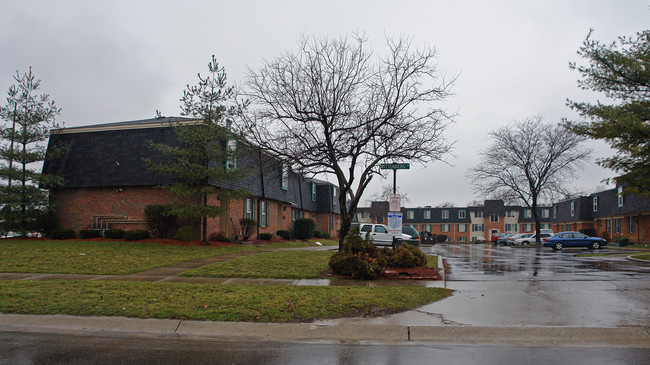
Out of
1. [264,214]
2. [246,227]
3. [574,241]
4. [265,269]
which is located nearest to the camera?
[265,269]

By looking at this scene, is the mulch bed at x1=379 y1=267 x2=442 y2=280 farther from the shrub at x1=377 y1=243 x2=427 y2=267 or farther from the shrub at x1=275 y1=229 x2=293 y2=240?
the shrub at x1=275 y1=229 x2=293 y2=240

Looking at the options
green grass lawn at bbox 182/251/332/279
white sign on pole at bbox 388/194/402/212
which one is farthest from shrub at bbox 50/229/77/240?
white sign on pole at bbox 388/194/402/212

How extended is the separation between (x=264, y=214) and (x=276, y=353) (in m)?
24.9

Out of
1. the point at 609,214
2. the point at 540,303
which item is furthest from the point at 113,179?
the point at 609,214

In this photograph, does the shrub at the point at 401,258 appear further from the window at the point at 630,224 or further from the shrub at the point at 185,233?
the window at the point at 630,224

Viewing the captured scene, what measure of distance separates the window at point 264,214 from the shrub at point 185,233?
28.9 feet

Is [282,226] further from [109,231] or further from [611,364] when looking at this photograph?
[611,364]

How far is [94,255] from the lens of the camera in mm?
16141

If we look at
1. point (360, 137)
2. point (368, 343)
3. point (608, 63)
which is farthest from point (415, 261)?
point (608, 63)

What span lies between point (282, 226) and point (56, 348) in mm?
27742

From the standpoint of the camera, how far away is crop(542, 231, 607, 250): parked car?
3391cm

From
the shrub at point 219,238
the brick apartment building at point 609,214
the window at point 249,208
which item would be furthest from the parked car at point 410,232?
the brick apartment building at point 609,214

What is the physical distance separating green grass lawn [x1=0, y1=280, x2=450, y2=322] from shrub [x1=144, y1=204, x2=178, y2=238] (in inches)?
443

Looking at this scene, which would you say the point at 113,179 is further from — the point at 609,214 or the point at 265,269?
the point at 609,214
